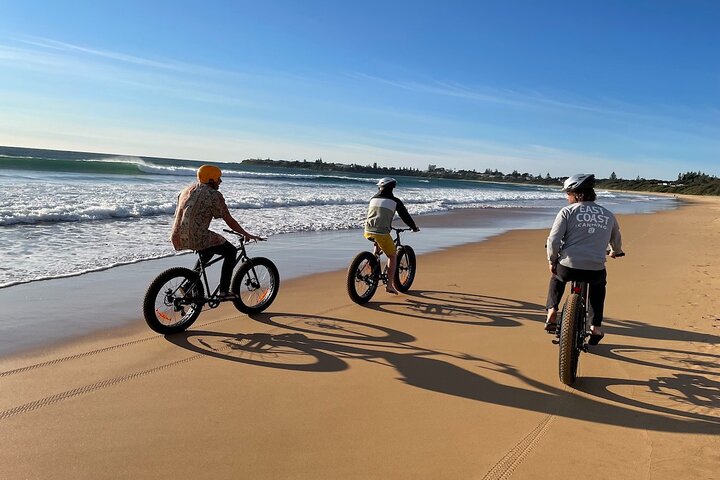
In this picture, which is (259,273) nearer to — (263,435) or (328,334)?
(328,334)

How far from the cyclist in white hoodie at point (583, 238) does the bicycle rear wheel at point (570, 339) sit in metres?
0.32

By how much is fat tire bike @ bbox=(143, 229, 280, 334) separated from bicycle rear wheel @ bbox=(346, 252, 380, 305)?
3.86 feet

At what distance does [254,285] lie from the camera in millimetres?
6039

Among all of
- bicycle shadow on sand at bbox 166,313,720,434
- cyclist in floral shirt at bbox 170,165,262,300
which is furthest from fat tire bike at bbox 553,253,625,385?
cyclist in floral shirt at bbox 170,165,262,300

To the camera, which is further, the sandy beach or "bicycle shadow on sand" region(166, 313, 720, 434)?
"bicycle shadow on sand" region(166, 313, 720, 434)

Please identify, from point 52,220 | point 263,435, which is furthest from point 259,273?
point 52,220

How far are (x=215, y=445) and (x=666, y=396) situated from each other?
3386mm

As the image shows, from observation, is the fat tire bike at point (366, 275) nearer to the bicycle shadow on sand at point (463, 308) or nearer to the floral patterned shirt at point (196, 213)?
the bicycle shadow on sand at point (463, 308)

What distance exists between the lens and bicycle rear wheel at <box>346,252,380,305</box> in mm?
6606

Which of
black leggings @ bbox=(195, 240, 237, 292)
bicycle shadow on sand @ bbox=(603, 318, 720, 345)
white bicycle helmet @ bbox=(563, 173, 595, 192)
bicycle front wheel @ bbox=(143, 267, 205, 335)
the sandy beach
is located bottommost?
the sandy beach

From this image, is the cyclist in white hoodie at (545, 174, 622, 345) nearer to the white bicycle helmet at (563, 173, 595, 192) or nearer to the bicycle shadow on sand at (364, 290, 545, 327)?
the white bicycle helmet at (563, 173, 595, 192)

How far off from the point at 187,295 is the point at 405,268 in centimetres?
335

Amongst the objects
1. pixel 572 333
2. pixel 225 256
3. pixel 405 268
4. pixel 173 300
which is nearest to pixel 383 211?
pixel 405 268

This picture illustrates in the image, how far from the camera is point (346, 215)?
65.1ft
